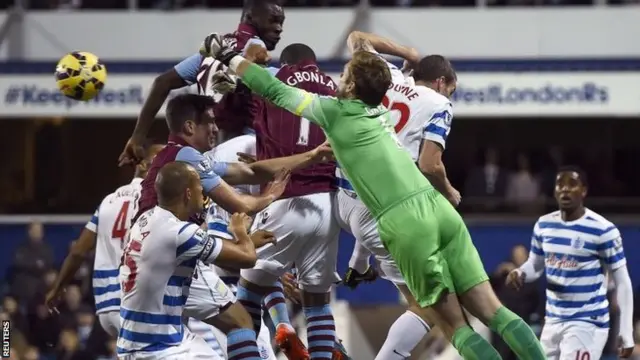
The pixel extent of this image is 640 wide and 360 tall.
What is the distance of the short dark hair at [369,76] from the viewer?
26.8ft

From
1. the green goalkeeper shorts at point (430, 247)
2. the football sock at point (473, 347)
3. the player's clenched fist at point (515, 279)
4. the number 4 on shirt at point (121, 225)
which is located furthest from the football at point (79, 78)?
the football sock at point (473, 347)

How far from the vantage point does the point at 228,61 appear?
331 inches

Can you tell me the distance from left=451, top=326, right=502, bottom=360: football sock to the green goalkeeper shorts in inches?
10.2

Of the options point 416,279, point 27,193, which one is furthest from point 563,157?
point 416,279

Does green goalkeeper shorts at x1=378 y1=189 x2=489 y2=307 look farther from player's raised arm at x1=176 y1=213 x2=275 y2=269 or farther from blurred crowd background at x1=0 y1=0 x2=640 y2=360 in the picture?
blurred crowd background at x1=0 y1=0 x2=640 y2=360

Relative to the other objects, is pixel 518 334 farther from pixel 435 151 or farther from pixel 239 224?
pixel 239 224

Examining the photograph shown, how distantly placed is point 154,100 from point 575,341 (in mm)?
3595

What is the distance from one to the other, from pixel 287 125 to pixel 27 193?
1282 centimetres

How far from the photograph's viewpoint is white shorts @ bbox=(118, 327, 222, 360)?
7973mm

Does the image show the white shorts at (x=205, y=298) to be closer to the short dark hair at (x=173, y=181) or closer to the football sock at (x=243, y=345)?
the football sock at (x=243, y=345)

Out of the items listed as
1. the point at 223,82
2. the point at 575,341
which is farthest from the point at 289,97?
the point at 575,341

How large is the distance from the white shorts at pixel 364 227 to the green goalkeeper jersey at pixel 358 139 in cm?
106

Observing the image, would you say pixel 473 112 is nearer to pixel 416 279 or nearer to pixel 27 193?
pixel 27 193

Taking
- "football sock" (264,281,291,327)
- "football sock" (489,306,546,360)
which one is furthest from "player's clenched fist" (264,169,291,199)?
"football sock" (489,306,546,360)
